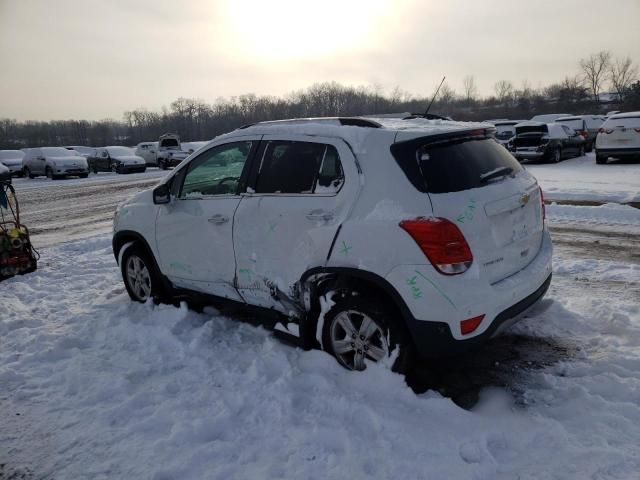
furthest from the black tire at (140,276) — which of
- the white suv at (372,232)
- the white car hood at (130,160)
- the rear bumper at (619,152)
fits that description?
the white car hood at (130,160)

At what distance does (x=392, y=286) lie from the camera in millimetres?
3217

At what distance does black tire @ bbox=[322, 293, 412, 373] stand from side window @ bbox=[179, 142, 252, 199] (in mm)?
1449

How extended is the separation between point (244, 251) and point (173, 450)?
65.1 inches

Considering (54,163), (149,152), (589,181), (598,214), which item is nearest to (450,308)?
(598,214)

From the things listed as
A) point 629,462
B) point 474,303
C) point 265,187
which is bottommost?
point 629,462

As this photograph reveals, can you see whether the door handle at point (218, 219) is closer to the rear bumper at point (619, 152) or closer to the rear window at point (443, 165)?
the rear window at point (443, 165)

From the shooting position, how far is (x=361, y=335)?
352 centimetres

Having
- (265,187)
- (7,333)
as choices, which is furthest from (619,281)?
(7,333)

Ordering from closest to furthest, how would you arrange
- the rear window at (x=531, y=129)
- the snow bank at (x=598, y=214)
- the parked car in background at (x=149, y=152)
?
the snow bank at (x=598, y=214) → the rear window at (x=531, y=129) → the parked car in background at (x=149, y=152)

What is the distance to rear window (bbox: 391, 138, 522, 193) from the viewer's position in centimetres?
323

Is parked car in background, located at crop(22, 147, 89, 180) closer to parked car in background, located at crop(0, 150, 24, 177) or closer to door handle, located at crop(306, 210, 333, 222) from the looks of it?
parked car in background, located at crop(0, 150, 24, 177)

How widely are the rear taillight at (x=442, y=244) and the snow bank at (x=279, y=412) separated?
898mm

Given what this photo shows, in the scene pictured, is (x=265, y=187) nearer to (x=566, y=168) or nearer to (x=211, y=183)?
(x=211, y=183)

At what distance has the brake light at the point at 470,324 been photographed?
3109mm
